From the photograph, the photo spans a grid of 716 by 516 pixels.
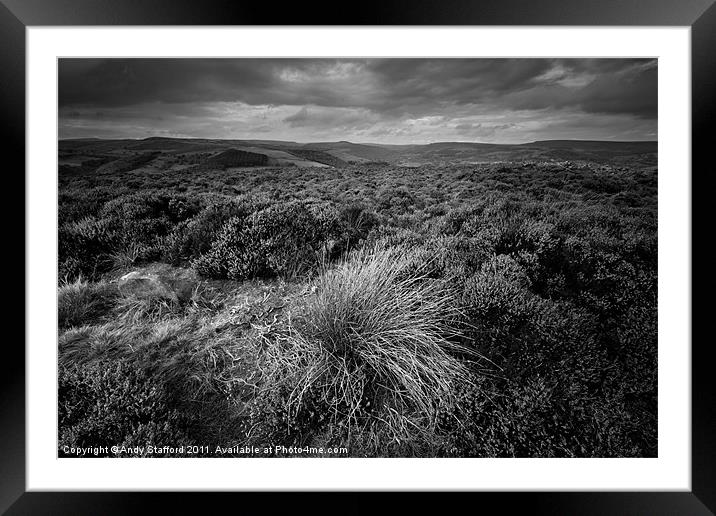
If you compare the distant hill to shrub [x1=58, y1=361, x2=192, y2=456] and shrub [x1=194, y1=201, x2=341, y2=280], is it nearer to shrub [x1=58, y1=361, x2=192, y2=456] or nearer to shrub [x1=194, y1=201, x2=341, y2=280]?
shrub [x1=194, y1=201, x2=341, y2=280]

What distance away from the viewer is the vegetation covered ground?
6.98ft

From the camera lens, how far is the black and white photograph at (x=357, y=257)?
2.15 m

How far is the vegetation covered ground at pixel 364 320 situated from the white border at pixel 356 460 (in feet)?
0.36

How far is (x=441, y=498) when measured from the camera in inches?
75.8

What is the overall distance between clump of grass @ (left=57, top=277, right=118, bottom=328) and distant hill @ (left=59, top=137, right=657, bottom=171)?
1275 millimetres

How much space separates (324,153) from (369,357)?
102 inches

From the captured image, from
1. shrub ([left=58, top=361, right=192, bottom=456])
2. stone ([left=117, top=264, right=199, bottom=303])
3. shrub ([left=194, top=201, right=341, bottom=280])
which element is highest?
shrub ([left=194, top=201, right=341, bottom=280])

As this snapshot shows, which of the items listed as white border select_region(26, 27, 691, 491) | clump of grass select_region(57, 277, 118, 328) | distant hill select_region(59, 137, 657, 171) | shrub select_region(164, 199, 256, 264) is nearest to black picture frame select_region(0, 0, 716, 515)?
white border select_region(26, 27, 691, 491)
